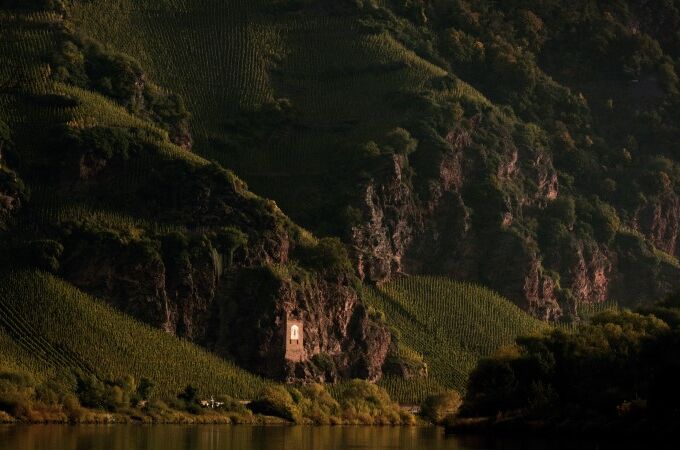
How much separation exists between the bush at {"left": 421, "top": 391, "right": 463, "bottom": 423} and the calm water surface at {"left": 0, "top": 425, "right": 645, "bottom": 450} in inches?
855

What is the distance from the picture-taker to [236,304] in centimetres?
19712

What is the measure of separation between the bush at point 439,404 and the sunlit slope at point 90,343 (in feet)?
47.5

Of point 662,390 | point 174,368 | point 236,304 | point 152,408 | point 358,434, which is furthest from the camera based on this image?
point 236,304

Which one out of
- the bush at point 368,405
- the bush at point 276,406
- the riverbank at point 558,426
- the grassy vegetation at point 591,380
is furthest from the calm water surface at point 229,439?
the bush at point 368,405

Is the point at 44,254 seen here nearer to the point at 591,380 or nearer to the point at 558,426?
the point at 591,380

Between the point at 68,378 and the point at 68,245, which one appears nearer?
the point at 68,378

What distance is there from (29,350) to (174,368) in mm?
12844

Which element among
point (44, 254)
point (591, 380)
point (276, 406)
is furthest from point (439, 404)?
point (591, 380)

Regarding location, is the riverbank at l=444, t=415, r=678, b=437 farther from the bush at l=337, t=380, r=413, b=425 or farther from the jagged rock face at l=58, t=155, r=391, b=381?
the jagged rock face at l=58, t=155, r=391, b=381

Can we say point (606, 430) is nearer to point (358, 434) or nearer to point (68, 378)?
point (358, 434)

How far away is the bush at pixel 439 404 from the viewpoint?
189000 mm

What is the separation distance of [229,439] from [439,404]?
169 feet

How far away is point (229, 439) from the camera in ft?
461

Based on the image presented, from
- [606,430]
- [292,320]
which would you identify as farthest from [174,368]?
[606,430]
